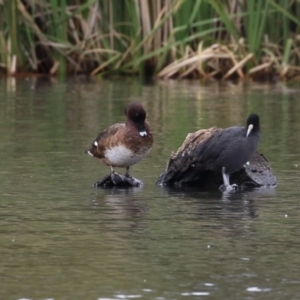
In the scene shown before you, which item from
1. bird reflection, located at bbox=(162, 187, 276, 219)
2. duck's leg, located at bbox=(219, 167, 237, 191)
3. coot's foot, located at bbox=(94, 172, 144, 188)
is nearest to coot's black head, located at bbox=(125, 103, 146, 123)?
coot's foot, located at bbox=(94, 172, 144, 188)

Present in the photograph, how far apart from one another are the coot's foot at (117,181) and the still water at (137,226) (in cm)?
10

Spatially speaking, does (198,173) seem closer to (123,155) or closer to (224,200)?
(123,155)

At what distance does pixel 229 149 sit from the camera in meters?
8.54

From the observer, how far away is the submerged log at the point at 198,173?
877 centimetres

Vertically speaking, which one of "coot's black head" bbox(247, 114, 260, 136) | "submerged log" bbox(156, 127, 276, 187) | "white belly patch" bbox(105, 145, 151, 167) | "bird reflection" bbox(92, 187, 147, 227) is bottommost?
"bird reflection" bbox(92, 187, 147, 227)

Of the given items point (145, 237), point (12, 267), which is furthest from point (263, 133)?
point (12, 267)

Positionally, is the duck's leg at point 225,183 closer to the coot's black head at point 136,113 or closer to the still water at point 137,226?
the still water at point 137,226

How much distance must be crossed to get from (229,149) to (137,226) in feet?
5.88

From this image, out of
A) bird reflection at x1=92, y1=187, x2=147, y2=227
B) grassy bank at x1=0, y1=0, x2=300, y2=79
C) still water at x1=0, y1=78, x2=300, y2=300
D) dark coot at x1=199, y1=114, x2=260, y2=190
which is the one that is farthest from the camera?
grassy bank at x1=0, y1=0, x2=300, y2=79

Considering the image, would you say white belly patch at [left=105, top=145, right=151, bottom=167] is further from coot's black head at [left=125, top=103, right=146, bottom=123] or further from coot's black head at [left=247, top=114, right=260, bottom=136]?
coot's black head at [left=247, top=114, right=260, bottom=136]

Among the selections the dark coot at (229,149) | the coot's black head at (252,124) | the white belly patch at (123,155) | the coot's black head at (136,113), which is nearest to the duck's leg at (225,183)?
the dark coot at (229,149)

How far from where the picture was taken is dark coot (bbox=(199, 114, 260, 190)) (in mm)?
8555

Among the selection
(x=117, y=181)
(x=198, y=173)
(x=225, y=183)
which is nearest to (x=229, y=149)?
(x=225, y=183)

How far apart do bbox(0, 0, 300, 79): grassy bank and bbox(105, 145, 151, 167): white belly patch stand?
9.58 m
